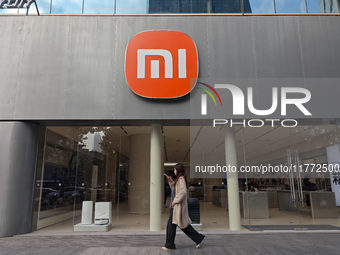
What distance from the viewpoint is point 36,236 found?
250 inches

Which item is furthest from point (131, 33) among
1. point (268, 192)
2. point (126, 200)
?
point (268, 192)

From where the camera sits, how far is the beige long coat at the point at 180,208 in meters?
4.77

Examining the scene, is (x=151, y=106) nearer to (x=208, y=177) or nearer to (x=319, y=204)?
(x=208, y=177)

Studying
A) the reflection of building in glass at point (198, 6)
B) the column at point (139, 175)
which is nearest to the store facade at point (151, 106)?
the reflection of building in glass at point (198, 6)

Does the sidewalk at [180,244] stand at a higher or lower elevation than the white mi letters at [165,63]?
lower

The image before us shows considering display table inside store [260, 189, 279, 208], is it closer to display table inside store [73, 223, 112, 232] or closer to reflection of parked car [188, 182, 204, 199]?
reflection of parked car [188, 182, 204, 199]

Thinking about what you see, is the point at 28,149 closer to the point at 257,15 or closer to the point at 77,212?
the point at 77,212

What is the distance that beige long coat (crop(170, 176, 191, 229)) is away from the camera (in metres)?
4.77

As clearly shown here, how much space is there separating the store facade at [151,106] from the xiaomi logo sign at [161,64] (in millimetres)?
95

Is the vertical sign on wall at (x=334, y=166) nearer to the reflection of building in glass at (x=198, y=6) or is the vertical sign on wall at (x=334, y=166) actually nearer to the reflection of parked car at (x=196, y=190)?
the reflection of parked car at (x=196, y=190)

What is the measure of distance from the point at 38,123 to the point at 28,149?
2.62 feet

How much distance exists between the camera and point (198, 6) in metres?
7.70

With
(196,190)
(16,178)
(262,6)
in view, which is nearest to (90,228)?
(16,178)

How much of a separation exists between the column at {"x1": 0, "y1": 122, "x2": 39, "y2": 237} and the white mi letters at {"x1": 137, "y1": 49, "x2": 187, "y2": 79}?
135 inches
